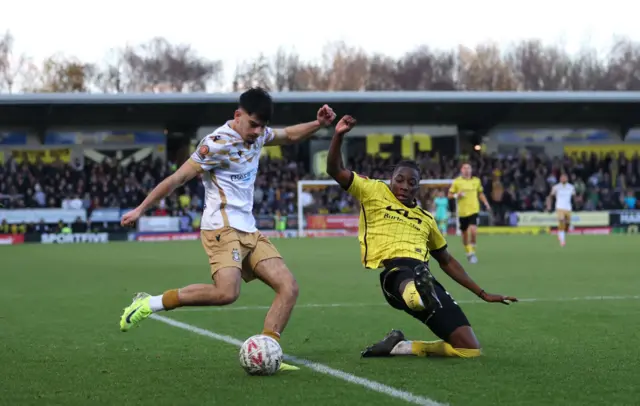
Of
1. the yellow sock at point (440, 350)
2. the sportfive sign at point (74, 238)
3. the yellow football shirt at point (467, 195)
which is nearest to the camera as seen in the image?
the yellow sock at point (440, 350)

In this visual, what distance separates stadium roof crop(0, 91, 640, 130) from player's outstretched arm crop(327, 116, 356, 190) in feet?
111

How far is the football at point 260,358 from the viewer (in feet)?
21.6

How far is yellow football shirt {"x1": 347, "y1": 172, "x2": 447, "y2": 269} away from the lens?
7855 millimetres

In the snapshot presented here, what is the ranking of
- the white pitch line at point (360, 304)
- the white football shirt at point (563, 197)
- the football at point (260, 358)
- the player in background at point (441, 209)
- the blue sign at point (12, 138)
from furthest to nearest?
the blue sign at point (12, 138)
the player in background at point (441, 209)
the white football shirt at point (563, 197)
the white pitch line at point (360, 304)
the football at point (260, 358)

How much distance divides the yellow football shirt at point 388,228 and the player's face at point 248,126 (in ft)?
3.61

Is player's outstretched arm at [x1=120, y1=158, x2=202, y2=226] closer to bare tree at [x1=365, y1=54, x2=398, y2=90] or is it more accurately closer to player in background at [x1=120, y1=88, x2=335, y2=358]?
player in background at [x1=120, y1=88, x2=335, y2=358]

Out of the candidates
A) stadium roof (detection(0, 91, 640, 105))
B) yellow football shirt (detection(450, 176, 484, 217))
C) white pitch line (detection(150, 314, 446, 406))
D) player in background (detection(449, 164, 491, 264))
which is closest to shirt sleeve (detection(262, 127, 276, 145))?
white pitch line (detection(150, 314, 446, 406))

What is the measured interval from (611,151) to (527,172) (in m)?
5.02

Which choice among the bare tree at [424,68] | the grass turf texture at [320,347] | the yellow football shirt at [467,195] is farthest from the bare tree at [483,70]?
the grass turf texture at [320,347]

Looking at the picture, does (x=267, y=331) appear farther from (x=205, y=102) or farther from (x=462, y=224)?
(x=205, y=102)

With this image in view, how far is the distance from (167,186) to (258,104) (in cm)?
88

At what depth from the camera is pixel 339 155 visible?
754 centimetres

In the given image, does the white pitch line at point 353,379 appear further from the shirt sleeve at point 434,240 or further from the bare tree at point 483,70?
the bare tree at point 483,70

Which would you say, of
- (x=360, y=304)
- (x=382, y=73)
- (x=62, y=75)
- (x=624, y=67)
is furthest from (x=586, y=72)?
Answer: (x=360, y=304)
